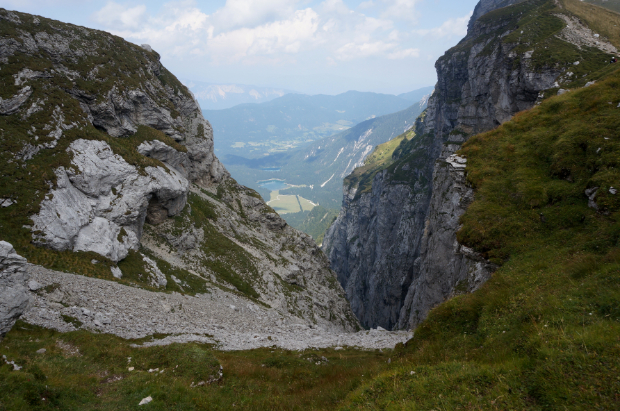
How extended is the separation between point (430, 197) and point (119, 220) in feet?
360

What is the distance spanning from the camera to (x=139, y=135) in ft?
175

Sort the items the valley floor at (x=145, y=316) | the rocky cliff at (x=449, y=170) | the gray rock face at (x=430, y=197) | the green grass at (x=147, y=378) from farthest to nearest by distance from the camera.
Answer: the gray rock face at (x=430, y=197), the rocky cliff at (x=449, y=170), the valley floor at (x=145, y=316), the green grass at (x=147, y=378)

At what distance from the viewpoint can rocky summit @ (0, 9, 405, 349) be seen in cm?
2562

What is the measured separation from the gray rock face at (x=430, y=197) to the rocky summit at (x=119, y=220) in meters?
22.9

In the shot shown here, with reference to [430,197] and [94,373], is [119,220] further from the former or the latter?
[430,197]

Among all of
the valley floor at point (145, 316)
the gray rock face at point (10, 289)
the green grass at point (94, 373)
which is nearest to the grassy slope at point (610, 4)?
the valley floor at point (145, 316)

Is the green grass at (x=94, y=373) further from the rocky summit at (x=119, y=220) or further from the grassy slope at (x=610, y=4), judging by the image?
the grassy slope at (x=610, y=4)

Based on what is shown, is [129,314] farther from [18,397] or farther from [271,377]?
[18,397]

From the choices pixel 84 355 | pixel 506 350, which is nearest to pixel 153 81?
pixel 84 355

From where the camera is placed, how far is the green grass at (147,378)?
10376mm

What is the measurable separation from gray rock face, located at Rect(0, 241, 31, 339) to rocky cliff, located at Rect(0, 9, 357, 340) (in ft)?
13.4

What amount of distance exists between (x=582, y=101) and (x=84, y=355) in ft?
134

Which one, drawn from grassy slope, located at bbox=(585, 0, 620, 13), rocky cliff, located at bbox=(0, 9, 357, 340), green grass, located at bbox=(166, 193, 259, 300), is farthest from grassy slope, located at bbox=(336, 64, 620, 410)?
grassy slope, located at bbox=(585, 0, 620, 13)

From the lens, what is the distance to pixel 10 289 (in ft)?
50.6
